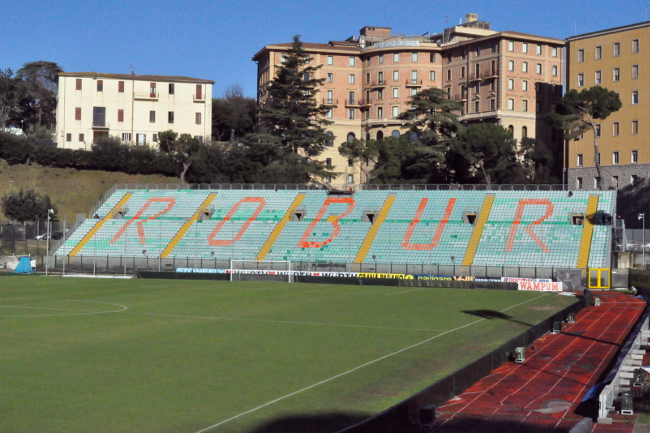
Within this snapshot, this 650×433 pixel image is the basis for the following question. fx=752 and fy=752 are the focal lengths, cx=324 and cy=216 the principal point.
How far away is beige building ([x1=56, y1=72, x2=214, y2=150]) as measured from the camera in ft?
324

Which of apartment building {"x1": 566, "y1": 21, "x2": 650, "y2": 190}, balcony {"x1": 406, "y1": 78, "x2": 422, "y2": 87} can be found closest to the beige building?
balcony {"x1": 406, "y1": 78, "x2": 422, "y2": 87}

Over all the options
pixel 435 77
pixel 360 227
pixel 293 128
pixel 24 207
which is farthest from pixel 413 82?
pixel 24 207

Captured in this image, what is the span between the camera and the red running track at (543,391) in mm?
16109

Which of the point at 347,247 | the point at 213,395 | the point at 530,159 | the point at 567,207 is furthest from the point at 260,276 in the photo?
the point at 530,159

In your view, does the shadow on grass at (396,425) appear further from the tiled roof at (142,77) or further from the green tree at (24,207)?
the tiled roof at (142,77)

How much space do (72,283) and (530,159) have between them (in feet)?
198

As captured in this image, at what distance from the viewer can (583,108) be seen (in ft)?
260

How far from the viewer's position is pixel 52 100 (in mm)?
126312

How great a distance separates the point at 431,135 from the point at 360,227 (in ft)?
90.1

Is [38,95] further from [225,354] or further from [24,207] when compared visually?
[225,354]

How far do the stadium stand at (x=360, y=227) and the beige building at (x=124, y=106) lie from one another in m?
30.1

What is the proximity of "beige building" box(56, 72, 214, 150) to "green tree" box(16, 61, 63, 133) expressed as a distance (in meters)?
21.7

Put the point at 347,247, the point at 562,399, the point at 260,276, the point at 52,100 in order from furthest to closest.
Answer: the point at 52,100 < the point at 347,247 < the point at 260,276 < the point at 562,399

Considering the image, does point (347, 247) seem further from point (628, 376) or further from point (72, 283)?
point (628, 376)
